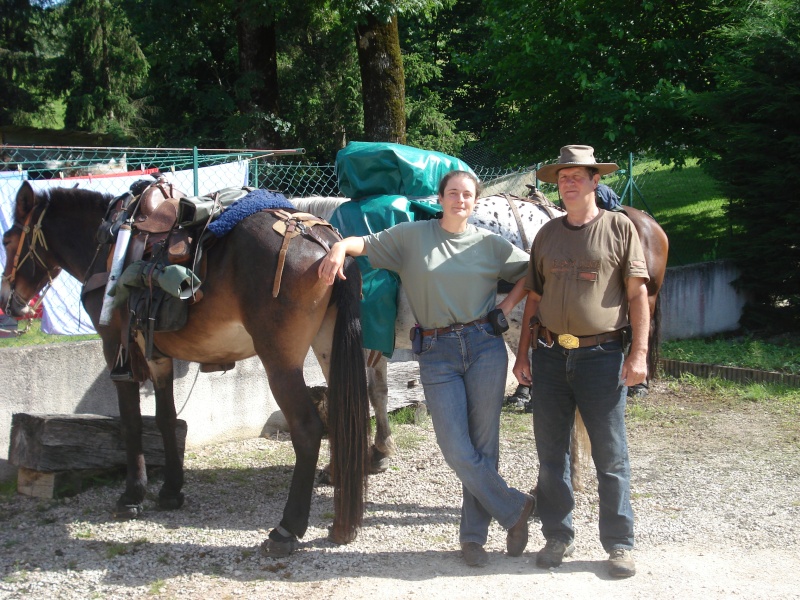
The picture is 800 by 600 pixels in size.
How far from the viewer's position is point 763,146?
861 centimetres


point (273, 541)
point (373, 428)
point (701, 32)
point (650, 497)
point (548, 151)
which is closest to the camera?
point (273, 541)

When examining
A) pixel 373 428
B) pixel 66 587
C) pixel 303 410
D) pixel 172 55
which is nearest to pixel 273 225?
pixel 303 410

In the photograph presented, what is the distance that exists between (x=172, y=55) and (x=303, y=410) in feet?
42.5

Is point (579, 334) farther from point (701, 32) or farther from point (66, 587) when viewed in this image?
point (701, 32)

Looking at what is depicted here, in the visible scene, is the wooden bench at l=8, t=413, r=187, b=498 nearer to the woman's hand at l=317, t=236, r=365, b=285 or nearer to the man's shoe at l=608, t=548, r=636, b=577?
the woman's hand at l=317, t=236, r=365, b=285

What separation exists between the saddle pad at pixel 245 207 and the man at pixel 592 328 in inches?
56.9

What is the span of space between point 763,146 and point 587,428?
6.34 m

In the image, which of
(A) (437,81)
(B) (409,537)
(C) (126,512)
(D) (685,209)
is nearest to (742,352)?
(B) (409,537)

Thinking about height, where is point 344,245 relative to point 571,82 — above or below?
below

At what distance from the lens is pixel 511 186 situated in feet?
35.7

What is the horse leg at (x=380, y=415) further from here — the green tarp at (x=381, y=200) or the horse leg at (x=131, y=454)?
the horse leg at (x=131, y=454)

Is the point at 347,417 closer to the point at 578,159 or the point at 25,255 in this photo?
the point at 578,159

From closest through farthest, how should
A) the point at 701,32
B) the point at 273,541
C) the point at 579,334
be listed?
1. the point at 579,334
2. the point at 273,541
3. the point at 701,32

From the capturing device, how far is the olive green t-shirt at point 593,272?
11.1 ft
